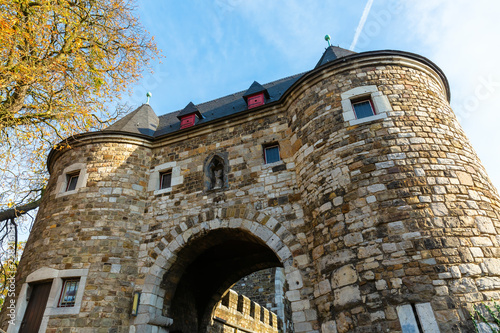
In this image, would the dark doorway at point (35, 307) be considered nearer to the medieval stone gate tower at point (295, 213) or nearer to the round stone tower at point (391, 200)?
the medieval stone gate tower at point (295, 213)

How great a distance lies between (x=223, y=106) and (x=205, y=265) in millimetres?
4701

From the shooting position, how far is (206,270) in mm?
8719

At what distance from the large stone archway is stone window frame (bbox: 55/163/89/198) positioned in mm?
2802

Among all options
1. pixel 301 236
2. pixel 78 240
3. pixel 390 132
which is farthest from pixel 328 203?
pixel 78 240

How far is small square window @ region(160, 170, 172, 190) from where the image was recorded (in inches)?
320

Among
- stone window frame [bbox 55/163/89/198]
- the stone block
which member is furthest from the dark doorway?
the stone block

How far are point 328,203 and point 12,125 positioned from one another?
5829 mm

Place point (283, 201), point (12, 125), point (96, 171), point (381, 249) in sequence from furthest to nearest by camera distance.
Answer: point (96, 171)
point (283, 201)
point (12, 125)
point (381, 249)

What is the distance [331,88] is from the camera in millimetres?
6703

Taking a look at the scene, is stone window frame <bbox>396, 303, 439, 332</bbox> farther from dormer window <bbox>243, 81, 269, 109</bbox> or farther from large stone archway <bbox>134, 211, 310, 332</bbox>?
dormer window <bbox>243, 81, 269, 109</bbox>

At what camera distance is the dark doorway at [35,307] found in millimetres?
6493

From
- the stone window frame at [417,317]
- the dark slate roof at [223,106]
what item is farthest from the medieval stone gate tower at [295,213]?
the dark slate roof at [223,106]

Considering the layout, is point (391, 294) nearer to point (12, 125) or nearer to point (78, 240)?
point (78, 240)

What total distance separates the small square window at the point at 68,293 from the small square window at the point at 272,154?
4701 millimetres
